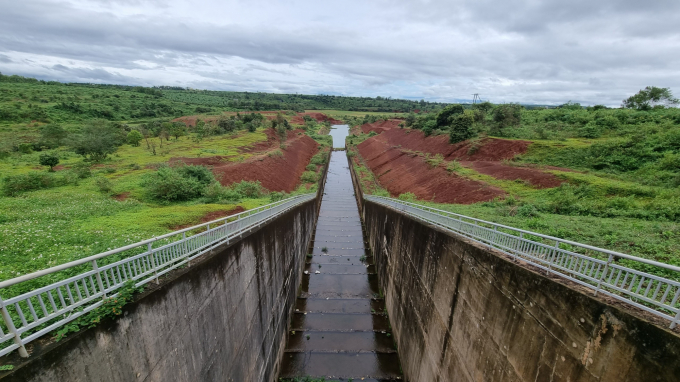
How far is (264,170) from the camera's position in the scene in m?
35.6

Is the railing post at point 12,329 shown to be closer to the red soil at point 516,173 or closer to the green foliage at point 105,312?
the green foliage at point 105,312

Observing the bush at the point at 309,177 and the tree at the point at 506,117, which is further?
the bush at the point at 309,177

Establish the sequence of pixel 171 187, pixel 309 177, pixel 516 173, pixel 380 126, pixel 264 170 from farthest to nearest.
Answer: pixel 380 126 → pixel 309 177 → pixel 264 170 → pixel 516 173 → pixel 171 187

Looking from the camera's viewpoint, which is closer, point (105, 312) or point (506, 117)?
point (105, 312)

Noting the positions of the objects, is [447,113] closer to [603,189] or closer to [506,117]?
[506,117]

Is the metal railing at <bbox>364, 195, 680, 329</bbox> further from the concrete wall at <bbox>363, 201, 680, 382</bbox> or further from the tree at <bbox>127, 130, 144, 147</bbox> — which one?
the tree at <bbox>127, 130, 144, 147</bbox>

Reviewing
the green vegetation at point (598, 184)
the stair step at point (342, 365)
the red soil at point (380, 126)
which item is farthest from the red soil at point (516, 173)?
the red soil at point (380, 126)

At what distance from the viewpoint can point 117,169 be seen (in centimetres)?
2750

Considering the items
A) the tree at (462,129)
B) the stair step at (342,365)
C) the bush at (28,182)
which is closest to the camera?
the stair step at (342,365)

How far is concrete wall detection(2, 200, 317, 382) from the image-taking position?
13.1ft

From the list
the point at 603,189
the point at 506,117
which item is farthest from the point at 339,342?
the point at 506,117

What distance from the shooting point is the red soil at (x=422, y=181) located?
78.8ft

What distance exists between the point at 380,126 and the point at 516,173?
78308 mm

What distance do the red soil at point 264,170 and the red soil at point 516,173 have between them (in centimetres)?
2379
